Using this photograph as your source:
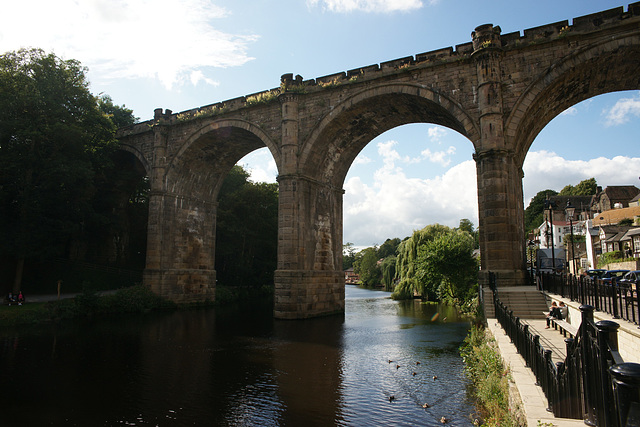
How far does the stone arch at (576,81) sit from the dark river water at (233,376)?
8.47 meters

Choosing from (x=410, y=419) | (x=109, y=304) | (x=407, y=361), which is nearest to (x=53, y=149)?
(x=109, y=304)

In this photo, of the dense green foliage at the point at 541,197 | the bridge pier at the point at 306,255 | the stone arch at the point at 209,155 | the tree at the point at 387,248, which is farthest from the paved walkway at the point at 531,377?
the tree at the point at 387,248

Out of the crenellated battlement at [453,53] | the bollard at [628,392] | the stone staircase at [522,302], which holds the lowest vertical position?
the stone staircase at [522,302]

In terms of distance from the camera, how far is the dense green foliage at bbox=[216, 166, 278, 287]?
35281 mm

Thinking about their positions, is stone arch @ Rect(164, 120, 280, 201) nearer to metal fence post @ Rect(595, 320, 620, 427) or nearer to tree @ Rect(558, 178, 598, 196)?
metal fence post @ Rect(595, 320, 620, 427)

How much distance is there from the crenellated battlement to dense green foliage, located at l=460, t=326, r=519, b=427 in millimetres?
11436

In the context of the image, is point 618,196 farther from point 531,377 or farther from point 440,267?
point 531,377

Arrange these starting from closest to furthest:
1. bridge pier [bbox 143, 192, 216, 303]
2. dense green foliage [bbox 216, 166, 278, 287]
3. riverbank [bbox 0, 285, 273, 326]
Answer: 1. riverbank [bbox 0, 285, 273, 326]
2. bridge pier [bbox 143, 192, 216, 303]
3. dense green foliage [bbox 216, 166, 278, 287]

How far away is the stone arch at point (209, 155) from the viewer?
22.9 m

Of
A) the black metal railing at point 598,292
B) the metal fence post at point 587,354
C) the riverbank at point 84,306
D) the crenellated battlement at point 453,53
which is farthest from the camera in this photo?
the riverbank at point 84,306

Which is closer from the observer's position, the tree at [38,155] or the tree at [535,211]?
the tree at [38,155]

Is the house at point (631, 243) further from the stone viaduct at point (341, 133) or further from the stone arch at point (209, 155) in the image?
the stone arch at point (209, 155)

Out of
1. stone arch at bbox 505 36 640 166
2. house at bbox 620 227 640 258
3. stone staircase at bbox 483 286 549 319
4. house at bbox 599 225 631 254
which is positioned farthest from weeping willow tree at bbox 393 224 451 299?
house at bbox 599 225 631 254

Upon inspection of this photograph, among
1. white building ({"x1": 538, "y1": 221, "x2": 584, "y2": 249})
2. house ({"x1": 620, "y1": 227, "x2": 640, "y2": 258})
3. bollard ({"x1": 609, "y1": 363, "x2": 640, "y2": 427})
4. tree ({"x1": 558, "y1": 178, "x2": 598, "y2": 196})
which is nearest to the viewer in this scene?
bollard ({"x1": 609, "y1": 363, "x2": 640, "y2": 427})
